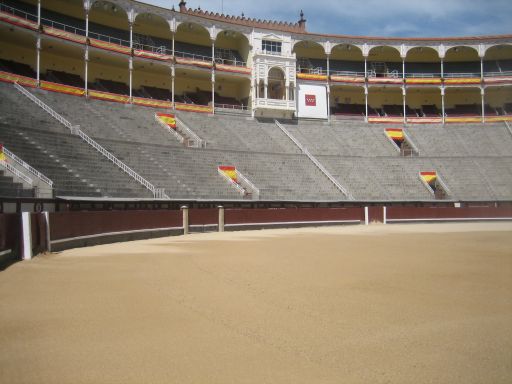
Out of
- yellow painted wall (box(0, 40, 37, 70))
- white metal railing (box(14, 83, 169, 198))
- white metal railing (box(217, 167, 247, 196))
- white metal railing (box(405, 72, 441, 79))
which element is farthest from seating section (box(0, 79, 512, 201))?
white metal railing (box(405, 72, 441, 79))

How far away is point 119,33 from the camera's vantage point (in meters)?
37.6

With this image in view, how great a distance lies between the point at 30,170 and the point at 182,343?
14292 mm

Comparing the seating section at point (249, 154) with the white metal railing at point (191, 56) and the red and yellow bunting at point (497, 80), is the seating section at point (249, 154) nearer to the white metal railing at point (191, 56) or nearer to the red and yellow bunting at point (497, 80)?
the red and yellow bunting at point (497, 80)

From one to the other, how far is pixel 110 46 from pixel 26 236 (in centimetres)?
2614

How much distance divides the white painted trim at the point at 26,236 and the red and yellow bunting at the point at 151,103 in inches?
962

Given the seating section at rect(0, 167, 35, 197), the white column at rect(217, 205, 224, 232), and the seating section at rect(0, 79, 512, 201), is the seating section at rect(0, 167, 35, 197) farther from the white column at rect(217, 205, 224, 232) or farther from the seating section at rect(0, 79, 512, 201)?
the white column at rect(217, 205, 224, 232)

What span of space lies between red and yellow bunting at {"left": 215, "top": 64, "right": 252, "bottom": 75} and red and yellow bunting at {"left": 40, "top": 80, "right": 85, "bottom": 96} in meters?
11.5

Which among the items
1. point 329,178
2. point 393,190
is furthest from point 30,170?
point 393,190

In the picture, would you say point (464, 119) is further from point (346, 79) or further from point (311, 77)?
point (311, 77)

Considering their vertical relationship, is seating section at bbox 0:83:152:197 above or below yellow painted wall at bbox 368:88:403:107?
below

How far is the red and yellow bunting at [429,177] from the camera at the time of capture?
34.2 metres

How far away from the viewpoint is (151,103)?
3509 centimetres

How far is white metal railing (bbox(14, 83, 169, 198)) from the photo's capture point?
22.7m

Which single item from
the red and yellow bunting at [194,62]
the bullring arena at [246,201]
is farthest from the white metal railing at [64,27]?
the red and yellow bunting at [194,62]
